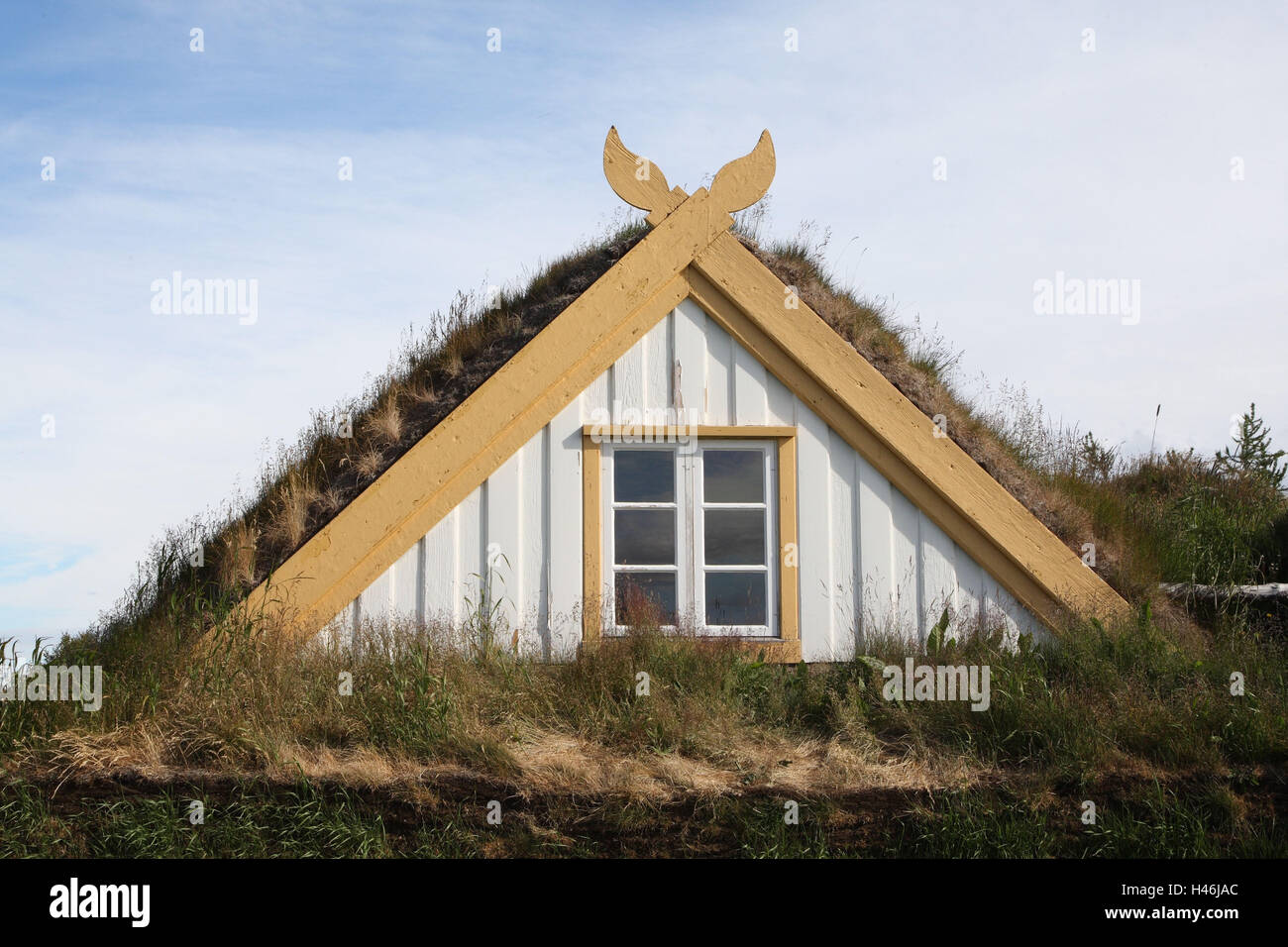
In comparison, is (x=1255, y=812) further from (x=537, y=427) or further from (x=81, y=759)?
(x=81, y=759)

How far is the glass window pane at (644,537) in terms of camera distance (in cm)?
733

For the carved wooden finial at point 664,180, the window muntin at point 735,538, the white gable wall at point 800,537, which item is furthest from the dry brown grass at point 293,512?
the carved wooden finial at point 664,180

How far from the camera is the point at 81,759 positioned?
5.95m

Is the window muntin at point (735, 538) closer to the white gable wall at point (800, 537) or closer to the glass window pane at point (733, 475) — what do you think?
the glass window pane at point (733, 475)

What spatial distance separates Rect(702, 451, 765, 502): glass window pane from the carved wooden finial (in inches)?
76.3

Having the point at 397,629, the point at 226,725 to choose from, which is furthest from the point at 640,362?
the point at 226,725

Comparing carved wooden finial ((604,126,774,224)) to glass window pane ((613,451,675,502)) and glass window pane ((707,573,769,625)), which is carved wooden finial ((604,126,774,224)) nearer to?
glass window pane ((613,451,675,502))

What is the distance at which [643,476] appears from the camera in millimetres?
7426

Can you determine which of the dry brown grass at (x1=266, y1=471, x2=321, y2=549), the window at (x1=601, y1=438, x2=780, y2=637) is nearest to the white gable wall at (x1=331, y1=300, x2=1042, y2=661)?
the window at (x1=601, y1=438, x2=780, y2=637)

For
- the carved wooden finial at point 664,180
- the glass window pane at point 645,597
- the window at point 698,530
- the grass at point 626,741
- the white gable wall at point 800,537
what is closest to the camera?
the grass at point 626,741

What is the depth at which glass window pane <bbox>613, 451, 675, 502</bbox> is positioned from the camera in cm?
740

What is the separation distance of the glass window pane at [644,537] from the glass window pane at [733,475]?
0.38 metres

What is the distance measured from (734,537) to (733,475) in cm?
46
